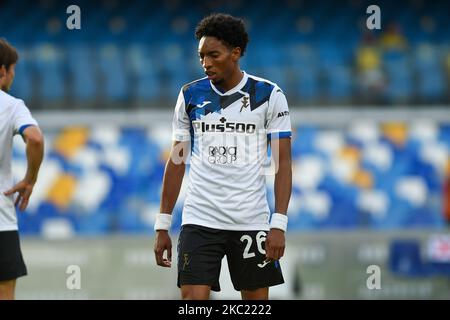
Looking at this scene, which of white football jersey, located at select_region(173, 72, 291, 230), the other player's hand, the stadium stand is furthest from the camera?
the stadium stand

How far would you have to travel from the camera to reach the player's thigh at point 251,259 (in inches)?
233

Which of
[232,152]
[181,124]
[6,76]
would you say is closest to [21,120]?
[6,76]

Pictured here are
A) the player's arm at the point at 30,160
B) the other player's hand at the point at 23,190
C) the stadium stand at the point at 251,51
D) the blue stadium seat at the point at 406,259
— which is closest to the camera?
the player's arm at the point at 30,160

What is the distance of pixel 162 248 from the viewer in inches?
233

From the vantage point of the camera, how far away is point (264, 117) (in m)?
5.99

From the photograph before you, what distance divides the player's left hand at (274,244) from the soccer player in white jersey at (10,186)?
52.9 inches


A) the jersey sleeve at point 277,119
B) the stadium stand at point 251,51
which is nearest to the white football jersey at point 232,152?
the jersey sleeve at point 277,119

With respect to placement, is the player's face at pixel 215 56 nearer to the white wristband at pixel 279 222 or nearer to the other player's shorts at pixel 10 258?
the white wristband at pixel 279 222

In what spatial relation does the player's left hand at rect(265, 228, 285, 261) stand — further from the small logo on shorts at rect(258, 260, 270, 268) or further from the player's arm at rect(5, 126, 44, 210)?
the player's arm at rect(5, 126, 44, 210)

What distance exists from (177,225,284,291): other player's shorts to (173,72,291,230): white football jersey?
52mm

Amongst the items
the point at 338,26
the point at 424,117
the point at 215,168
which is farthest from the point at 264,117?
the point at 338,26

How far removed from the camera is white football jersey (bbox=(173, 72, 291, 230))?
5906 millimetres

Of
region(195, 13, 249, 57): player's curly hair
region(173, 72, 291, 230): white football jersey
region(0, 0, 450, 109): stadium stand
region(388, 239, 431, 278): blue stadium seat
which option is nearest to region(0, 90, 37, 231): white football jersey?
region(173, 72, 291, 230): white football jersey
